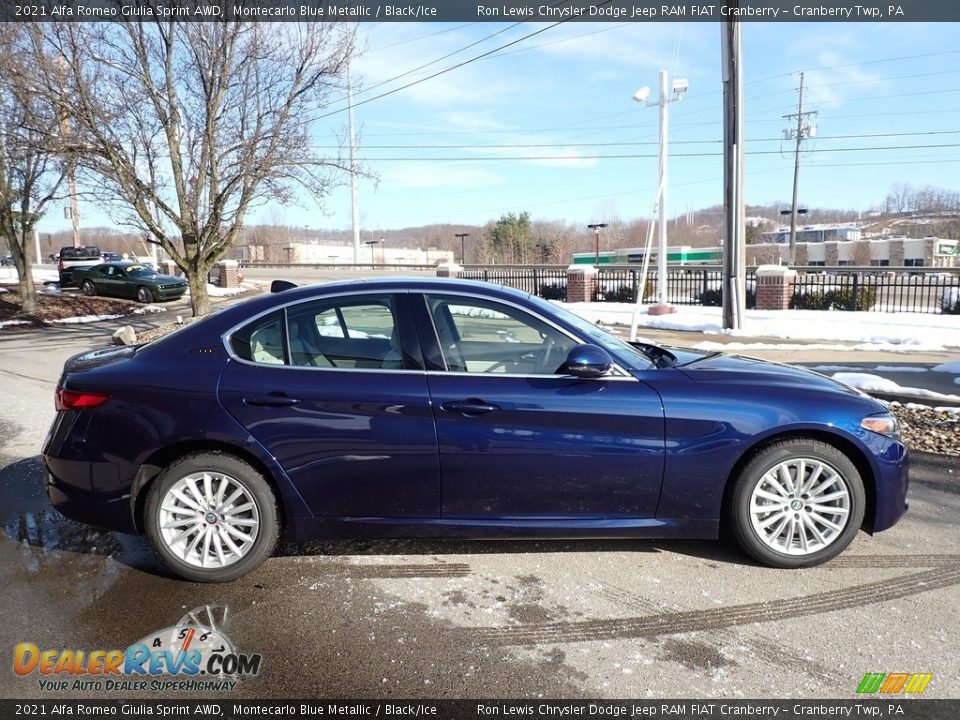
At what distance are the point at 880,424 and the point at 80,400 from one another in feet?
13.9

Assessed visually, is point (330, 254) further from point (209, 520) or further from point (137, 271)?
point (209, 520)

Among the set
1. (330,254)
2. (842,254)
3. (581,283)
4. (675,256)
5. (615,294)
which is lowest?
(615,294)

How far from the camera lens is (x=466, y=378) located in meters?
3.43

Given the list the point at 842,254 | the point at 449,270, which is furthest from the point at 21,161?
the point at 842,254

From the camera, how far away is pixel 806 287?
1953 cm

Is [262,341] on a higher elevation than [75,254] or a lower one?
lower

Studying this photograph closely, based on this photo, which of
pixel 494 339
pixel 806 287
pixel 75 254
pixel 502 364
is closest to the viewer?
pixel 502 364

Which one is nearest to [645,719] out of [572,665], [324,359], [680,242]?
[572,665]

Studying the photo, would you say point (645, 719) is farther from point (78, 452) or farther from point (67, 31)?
point (67, 31)

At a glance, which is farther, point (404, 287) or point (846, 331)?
point (846, 331)

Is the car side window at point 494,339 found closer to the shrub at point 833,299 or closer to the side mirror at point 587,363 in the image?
the side mirror at point 587,363

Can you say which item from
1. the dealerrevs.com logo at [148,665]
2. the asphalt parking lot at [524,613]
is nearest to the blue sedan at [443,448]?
the asphalt parking lot at [524,613]

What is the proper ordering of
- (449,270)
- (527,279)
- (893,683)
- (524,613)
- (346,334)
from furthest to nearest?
(527,279)
(449,270)
(346,334)
(524,613)
(893,683)

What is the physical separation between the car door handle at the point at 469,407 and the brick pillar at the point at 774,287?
57.9ft
